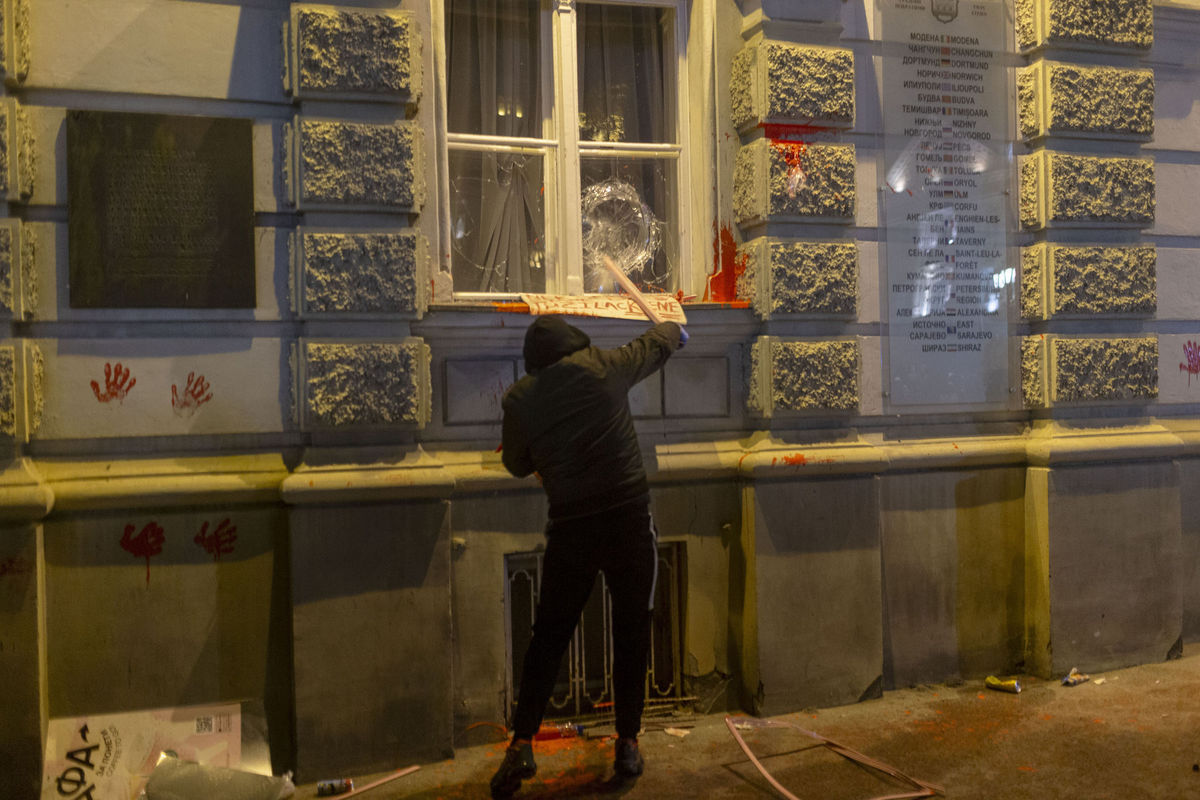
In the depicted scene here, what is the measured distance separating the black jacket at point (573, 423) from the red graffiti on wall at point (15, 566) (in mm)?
2152

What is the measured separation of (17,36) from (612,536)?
11.0 ft

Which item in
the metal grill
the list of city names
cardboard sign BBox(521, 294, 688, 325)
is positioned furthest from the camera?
the list of city names

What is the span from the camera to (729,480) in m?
5.31

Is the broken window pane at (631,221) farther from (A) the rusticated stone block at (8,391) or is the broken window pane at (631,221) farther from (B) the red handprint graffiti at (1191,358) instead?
(B) the red handprint graffiti at (1191,358)

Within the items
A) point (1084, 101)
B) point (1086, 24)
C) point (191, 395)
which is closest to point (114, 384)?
point (191, 395)

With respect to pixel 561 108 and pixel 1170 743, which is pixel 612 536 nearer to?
pixel 561 108

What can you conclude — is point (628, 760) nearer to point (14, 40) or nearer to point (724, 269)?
point (724, 269)

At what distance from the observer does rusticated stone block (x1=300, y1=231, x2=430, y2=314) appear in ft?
14.7

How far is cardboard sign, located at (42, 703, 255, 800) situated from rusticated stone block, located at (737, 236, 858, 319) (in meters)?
3.34

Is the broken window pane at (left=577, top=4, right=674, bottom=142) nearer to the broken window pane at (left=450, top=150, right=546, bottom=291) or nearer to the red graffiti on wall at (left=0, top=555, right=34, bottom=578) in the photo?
the broken window pane at (left=450, top=150, right=546, bottom=291)

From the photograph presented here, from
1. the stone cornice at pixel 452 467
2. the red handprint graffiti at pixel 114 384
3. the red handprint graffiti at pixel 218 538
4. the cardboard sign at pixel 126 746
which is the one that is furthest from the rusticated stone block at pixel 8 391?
the cardboard sign at pixel 126 746

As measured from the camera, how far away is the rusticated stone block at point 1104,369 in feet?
18.8

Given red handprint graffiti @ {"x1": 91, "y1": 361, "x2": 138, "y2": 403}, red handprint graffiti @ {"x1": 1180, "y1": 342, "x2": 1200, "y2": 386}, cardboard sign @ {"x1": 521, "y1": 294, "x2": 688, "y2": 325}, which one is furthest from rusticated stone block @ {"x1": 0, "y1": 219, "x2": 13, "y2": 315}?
red handprint graffiti @ {"x1": 1180, "y1": 342, "x2": 1200, "y2": 386}

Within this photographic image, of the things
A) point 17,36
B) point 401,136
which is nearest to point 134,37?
point 17,36
